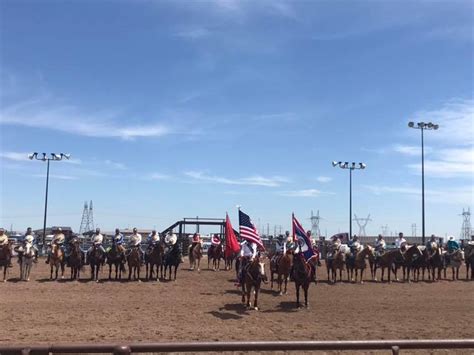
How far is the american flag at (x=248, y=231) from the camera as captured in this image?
2088 cm

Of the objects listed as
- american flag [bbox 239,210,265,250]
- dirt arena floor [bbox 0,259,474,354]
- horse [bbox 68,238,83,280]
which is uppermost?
american flag [bbox 239,210,265,250]

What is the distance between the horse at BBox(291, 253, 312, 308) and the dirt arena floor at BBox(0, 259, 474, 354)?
1.85ft

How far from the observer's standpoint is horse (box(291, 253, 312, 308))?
19.7 metres

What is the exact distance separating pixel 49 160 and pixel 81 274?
2681cm

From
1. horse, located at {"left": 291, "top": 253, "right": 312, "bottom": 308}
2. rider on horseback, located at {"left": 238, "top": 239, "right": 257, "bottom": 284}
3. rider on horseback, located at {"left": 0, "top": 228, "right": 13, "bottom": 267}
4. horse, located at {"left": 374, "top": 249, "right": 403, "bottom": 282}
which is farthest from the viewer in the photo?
horse, located at {"left": 374, "top": 249, "right": 403, "bottom": 282}

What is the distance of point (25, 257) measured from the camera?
27.2m

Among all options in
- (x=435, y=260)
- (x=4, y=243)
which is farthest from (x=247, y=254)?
(x=435, y=260)

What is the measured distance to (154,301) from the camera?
20453 millimetres

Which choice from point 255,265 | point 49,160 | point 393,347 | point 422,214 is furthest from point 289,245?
point 49,160

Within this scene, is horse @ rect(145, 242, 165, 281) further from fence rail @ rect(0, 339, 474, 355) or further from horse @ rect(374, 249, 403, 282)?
fence rail @ rect(0, 339, 474, 355)

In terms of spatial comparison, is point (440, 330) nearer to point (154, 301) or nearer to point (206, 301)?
point (206, 301)

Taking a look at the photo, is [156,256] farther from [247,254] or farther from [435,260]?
[435,260]

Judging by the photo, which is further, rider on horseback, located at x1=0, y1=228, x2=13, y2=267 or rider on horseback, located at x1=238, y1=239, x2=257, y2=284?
rider on horseback, located at x1=0, y1=228, x2=13, y2=267

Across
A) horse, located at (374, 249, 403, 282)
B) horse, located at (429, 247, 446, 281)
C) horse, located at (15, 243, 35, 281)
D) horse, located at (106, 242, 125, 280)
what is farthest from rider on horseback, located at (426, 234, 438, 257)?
horse, located at (15, 243, 35, 281)
